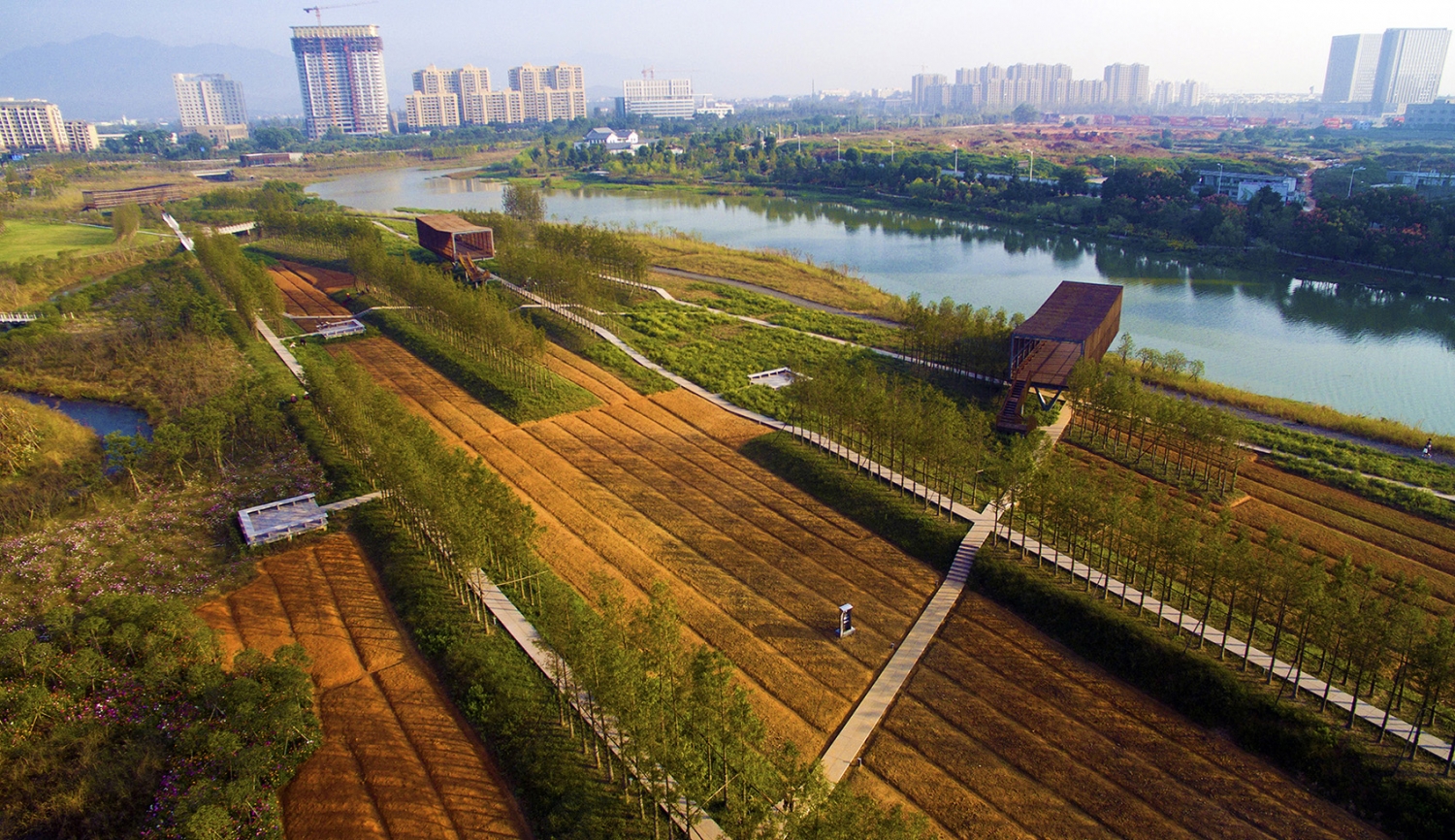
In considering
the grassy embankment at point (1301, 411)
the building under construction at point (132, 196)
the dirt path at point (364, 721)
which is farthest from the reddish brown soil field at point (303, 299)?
the building under construction at point (132, 196)

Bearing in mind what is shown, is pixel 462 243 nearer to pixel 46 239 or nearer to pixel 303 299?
pixel 303 299

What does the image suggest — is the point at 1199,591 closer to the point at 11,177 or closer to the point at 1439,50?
the point at 11,177

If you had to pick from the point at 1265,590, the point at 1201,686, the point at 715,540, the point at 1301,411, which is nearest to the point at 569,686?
the point at 715,540

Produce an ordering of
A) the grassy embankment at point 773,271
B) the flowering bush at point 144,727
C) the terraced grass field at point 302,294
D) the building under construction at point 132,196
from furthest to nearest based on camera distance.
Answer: the building under construction at point 132,196 → the grassy embankment at point 773,271 → the terraced grass field at point 302,294 → the flowering bush at point 144,727

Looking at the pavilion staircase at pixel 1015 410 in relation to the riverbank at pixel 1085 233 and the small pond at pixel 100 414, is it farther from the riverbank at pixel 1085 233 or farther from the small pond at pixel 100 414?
the riverbank at pixel 1085 233

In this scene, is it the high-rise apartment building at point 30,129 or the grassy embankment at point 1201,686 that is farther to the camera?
the high-rise apartment building at point 30,129

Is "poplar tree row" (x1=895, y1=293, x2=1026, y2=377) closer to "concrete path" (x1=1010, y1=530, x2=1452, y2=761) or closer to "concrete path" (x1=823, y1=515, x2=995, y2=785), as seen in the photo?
"concrete path" (x1=823, y1=515, x2=995, y2=785)
